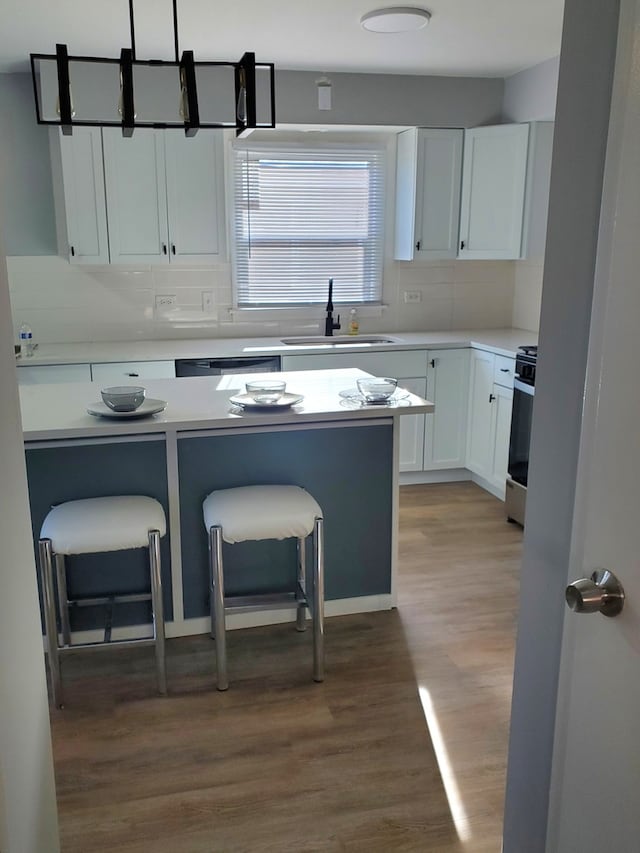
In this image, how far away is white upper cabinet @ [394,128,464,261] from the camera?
15.0ft

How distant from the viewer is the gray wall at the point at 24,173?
4.21m

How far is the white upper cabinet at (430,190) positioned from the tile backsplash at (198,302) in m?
0.36

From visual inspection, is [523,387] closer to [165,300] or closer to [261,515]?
[261,515]

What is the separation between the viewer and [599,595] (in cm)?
107

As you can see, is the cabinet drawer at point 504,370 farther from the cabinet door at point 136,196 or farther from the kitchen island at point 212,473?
the cabinet door at point 136,196

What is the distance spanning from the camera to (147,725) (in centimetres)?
239

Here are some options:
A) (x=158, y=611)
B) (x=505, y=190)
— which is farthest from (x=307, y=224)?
(x=158, y=611)

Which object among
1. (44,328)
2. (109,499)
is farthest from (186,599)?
(44,328)

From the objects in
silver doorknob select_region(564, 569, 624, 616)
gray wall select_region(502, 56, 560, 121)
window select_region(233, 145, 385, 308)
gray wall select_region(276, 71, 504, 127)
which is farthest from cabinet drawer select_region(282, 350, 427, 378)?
silver doorknob select_region(564, 569, 624, 616)

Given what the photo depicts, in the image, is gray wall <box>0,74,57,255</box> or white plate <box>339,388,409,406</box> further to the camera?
gray wall <box>0,74,57,255</box>

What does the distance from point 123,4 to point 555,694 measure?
3.14 metres

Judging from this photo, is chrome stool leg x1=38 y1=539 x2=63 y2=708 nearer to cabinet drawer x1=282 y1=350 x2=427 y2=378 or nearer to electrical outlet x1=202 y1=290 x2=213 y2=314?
cabinet drawer x1=282 y1=350 x2=427 y2=378

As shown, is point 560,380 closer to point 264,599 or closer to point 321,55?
point 264,599

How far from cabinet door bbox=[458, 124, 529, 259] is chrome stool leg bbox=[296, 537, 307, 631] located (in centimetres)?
249
